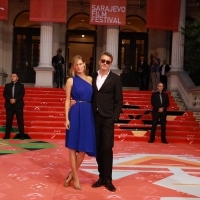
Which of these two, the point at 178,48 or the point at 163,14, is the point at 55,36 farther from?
the point at 178,48

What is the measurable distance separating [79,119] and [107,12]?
12251 mm

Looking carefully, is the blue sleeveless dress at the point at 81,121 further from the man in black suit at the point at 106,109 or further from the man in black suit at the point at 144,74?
the man in black suit at the point at 144,74

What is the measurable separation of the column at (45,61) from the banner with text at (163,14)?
4616mm

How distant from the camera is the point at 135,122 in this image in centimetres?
1359

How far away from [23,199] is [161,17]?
45.6ft

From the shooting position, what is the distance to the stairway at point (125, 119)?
1246 cm

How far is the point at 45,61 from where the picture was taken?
18.3 metres

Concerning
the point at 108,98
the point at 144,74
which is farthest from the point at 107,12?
the point at 108,98

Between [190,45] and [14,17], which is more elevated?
[14,17]

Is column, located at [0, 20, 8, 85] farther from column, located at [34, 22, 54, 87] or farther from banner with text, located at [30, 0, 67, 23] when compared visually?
banner with text, located at [30, 0, 67, 23]

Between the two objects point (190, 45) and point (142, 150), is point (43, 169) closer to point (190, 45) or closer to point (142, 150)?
point (142, 150)

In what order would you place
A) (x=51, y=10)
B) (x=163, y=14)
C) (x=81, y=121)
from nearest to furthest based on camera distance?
(x=81, y=121) → (x=51, y=10) → (x=163, y=14)

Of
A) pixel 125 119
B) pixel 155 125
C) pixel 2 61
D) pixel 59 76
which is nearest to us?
pixel 155 125

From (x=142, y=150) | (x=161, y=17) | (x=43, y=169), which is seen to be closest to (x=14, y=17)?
(x=161, y=17)
